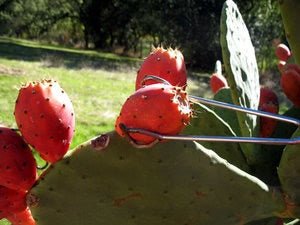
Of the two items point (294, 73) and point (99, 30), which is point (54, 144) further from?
point (99, 30)

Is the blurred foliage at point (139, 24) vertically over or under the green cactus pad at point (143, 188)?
under

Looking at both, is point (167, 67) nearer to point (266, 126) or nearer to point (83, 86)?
point (266, 126)

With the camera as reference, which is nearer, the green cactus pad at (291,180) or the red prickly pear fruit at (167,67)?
the red prickly pear fruit at (167,67)

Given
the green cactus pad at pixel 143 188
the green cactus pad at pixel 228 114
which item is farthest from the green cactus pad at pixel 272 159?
the green cactus pad at pixel 143 188

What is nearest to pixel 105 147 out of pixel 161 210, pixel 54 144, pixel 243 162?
pixel 54 144

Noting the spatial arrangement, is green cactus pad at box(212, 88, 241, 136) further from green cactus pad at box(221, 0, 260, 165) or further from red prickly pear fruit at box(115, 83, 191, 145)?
red prickly pear fruit at box(115, 83, 191, 145)

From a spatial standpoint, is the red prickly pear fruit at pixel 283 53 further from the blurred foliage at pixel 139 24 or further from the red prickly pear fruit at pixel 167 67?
the blurred foliage at pixel 139 24

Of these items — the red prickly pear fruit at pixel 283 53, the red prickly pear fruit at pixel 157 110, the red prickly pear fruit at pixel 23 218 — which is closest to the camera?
the red prickly pear fruit at pixel 157 110

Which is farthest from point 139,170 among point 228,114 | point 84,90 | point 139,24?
point 139,24
